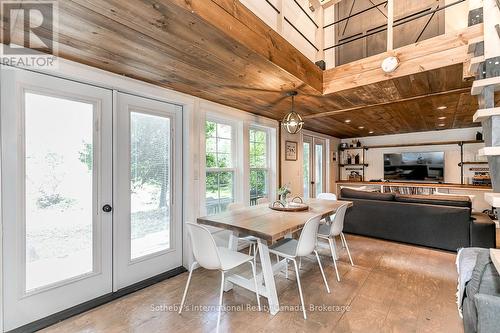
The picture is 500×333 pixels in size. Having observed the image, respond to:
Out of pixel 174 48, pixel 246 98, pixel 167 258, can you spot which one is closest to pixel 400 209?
pixel 246 98

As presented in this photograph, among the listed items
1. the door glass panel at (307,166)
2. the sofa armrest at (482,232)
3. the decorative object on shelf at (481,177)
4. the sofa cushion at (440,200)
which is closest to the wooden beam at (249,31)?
the sofa cushion at (440,200)

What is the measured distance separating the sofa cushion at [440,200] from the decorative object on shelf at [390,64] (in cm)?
236

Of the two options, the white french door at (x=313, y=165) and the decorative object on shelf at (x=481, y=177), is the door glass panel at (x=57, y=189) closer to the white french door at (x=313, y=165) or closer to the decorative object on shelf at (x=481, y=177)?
the white french door at (x=313, y=165)

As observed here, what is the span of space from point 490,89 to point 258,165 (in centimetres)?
315

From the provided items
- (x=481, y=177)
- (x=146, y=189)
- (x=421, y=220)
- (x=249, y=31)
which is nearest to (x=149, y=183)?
(x=146, y=189)

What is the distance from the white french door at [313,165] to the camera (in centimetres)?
592

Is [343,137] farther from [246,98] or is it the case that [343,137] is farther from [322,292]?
[322,292]

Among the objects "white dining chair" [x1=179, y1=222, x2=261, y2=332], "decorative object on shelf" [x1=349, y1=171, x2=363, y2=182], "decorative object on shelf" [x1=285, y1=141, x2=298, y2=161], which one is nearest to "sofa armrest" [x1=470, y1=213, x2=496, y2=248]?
"decorative object on shelf" [x1=285, y1=141, x2=298, y2=161]

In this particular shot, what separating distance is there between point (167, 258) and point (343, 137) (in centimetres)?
637

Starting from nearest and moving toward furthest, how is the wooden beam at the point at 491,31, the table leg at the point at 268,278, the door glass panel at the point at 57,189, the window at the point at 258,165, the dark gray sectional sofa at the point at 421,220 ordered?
the wooden beam at the point at 491,31, the door glass panel at the point at 57,189, the table leg at the point at 268,278, the dark gray sectional sofa at the point at 421,220, the window at the point at 258,165

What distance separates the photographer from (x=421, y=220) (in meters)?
3.75

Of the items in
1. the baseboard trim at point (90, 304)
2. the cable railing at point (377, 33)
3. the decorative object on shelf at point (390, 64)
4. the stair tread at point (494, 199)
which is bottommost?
the baseboard trim at point (90, 304)

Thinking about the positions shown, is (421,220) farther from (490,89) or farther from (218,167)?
(218,167)

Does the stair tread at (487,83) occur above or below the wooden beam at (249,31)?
below
